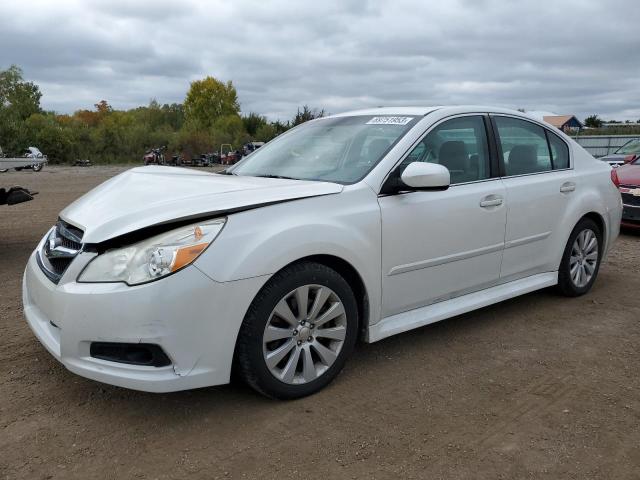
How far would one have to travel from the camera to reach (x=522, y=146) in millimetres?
4602

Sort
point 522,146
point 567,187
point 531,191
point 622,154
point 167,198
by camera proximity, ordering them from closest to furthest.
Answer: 1. point 167,198
2. point 531,191
3. point 522,146
4. point 567,187
5. point 622,154

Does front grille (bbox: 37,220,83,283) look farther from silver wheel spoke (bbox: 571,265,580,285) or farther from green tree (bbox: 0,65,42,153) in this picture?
green tree (bbox: 0,65,42,153)

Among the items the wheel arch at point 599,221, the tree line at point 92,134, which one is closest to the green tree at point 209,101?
the tree line at point 92,134

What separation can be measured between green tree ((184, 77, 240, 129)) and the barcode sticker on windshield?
6694 centimetres

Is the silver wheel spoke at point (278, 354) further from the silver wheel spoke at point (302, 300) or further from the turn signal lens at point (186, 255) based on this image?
the turn signal lens at point (186, 255)

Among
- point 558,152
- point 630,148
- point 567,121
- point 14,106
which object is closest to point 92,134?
point 14,106

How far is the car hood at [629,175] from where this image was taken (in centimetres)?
850

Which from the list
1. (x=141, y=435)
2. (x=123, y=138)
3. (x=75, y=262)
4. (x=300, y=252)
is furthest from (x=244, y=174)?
(x=123, y=138)

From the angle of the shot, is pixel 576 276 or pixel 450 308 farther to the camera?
pixel 576 276

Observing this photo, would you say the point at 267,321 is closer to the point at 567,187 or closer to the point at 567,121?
the point at 567,187

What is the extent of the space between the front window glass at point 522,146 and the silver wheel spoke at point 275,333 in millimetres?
2205

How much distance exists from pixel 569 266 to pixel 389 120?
6.91 feet

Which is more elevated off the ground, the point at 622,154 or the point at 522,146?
the point at 522,146

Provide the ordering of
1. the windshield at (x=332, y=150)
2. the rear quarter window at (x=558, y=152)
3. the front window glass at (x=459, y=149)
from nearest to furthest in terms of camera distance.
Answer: the windshield at (x=332, y=150) < the front window glass at (x=459, y=149) < the rear quarter window at (x=558, y=152)
